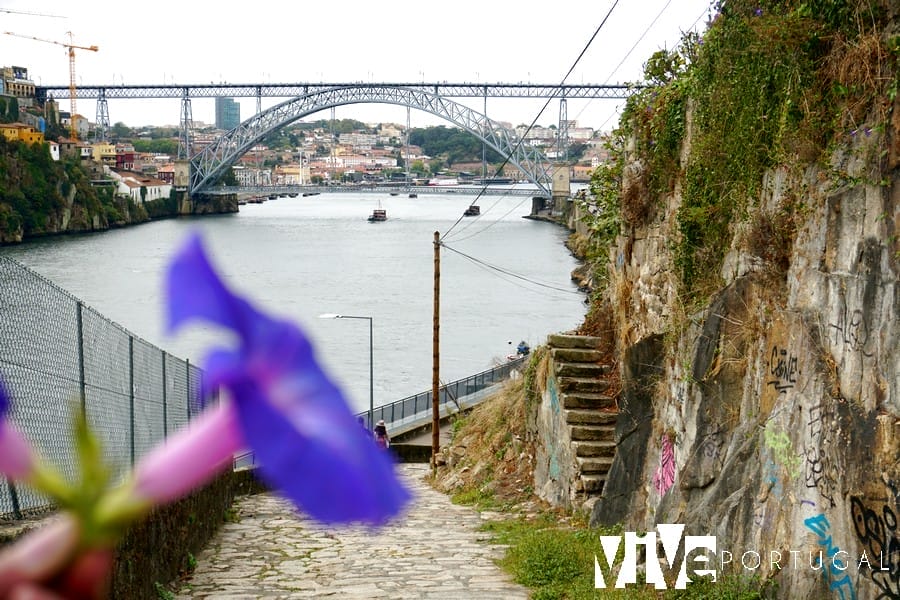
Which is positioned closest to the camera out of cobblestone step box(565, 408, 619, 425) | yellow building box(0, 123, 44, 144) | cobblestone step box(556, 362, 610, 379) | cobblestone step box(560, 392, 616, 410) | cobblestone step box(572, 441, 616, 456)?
cobblestone step box(572, 441, 616, 456)

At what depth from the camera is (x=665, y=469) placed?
7.38 meters

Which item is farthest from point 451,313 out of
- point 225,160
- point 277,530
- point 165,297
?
point 225,160

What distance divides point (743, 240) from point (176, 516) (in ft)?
13.4

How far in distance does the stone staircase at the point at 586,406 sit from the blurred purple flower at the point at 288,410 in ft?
28.2

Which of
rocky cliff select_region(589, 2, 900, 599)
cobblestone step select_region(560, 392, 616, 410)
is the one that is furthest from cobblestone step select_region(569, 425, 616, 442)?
rocky cliff select_region(589, 2, 900, 599)

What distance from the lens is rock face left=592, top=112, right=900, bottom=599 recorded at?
445cm

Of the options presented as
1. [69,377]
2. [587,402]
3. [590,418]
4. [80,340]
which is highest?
[80,340]

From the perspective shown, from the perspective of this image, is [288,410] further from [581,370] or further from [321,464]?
[581,370]

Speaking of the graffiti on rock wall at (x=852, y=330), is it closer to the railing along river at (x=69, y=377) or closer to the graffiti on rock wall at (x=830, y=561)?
the graffiti on rock wall at (x=830, y=561)

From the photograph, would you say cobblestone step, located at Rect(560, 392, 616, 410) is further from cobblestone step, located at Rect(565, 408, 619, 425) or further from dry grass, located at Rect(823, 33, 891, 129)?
dry grass, located at Rect(823, 33, 891, 129)

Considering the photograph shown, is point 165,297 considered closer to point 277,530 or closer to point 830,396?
point 830,396

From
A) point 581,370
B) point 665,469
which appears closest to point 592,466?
point 581,370

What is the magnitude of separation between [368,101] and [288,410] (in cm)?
7233

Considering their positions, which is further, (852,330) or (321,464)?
(852,330)
